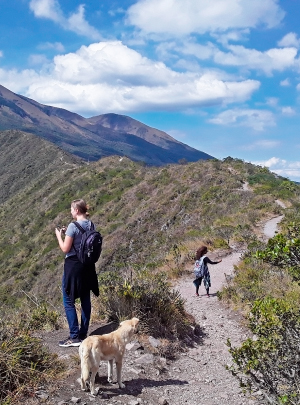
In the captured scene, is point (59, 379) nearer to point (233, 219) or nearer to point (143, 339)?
point (143, 339)

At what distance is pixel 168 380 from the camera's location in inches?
174

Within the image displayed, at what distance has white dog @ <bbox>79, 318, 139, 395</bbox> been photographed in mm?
3549

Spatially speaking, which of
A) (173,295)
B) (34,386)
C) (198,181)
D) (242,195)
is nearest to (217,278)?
(173,295)

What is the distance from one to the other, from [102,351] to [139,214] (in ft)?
87.6

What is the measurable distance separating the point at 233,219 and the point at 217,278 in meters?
7.85

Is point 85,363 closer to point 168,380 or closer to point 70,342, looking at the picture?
point 70,342


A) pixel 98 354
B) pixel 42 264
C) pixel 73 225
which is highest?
pixel 73 225

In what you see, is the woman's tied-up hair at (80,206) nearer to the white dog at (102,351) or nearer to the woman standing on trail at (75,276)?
the woman standing on trail at (75,276)

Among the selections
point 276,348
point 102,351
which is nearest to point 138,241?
point 102,351

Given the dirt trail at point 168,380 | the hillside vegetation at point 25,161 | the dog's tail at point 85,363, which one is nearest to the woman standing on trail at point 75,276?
the dirt trail at point 168,380

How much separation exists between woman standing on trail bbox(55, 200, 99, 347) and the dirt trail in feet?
0.79

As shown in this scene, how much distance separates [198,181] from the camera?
31953 mm

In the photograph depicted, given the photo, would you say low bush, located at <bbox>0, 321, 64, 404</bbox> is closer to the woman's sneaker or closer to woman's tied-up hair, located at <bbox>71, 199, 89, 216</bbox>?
the woman's sneaker

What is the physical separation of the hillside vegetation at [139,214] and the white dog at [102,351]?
24.1 ft
